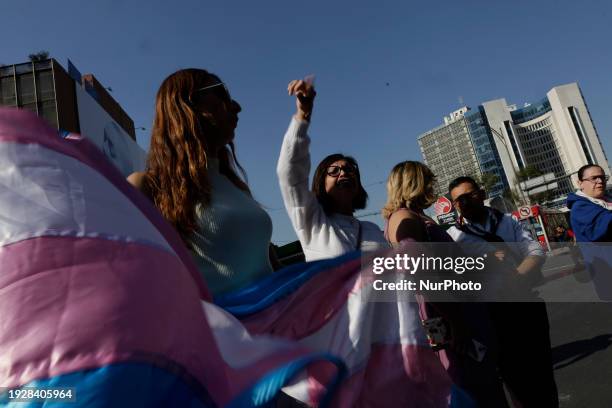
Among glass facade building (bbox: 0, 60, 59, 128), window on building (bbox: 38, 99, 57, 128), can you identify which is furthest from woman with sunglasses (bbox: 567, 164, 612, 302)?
window on building (bbox: 38, 99, 57, 128)

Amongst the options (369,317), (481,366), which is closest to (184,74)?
(369,317)

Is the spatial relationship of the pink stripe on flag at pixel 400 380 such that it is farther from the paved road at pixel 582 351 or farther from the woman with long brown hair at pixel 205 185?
the paved road at pixel 582 351

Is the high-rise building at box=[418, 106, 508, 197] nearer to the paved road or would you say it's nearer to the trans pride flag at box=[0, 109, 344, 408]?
the paved road

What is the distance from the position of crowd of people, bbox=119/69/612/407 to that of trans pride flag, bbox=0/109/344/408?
0.31 meters

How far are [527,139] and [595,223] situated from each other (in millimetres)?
128286

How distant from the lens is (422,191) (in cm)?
277

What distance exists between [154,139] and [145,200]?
55 cm

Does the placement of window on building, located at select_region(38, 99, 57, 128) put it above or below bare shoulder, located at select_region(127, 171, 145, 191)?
above

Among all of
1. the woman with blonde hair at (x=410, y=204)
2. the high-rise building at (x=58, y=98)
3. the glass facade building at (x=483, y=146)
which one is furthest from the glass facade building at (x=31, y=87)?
the glass facade building at (x=483, y=146)

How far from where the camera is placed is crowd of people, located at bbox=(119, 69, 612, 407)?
4.67ft

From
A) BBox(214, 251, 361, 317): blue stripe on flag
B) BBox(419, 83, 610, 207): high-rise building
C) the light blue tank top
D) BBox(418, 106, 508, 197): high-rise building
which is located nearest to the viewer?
BBox(214, 251, 361, 317): blue stripe on flag

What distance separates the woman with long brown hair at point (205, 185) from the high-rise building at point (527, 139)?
10726 centimetres

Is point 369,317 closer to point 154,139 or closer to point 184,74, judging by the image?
point 154,139

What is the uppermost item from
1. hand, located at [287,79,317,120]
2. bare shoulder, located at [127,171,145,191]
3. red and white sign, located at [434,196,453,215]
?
red and white sign, located at [434,196,453,215]
